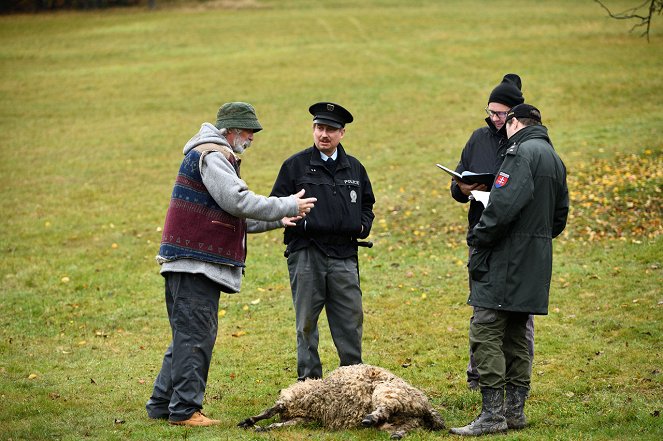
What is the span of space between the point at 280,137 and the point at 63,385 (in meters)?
17.5

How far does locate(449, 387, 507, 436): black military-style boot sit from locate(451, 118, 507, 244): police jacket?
1775 mm

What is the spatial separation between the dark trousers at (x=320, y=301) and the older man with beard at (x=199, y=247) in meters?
0.71

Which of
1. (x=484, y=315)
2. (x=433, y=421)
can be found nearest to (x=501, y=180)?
(x=484, y=315)

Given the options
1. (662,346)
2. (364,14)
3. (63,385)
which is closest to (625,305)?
(662,346)

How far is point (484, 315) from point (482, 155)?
1943mm

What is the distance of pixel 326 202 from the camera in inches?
302

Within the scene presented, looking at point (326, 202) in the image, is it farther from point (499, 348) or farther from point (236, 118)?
point (499, 348)

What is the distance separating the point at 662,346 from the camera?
918 centimetres

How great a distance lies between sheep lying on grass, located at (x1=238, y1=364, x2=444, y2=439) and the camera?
666 cm

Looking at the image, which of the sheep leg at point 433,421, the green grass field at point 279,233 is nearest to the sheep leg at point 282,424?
the green grass field at point 279,233

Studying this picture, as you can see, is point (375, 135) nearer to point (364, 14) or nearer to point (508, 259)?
point (508, 259)

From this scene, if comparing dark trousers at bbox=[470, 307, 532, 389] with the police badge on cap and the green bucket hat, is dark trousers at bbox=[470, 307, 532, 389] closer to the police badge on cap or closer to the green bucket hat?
the police badge on cap

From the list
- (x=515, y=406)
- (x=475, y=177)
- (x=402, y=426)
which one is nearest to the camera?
(x=402, y=426)

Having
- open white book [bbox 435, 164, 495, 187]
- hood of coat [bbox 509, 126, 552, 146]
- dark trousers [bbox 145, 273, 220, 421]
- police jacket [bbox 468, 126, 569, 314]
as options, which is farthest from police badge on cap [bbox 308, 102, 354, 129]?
dark trousers [bbox 145, 273, 220, 421]
